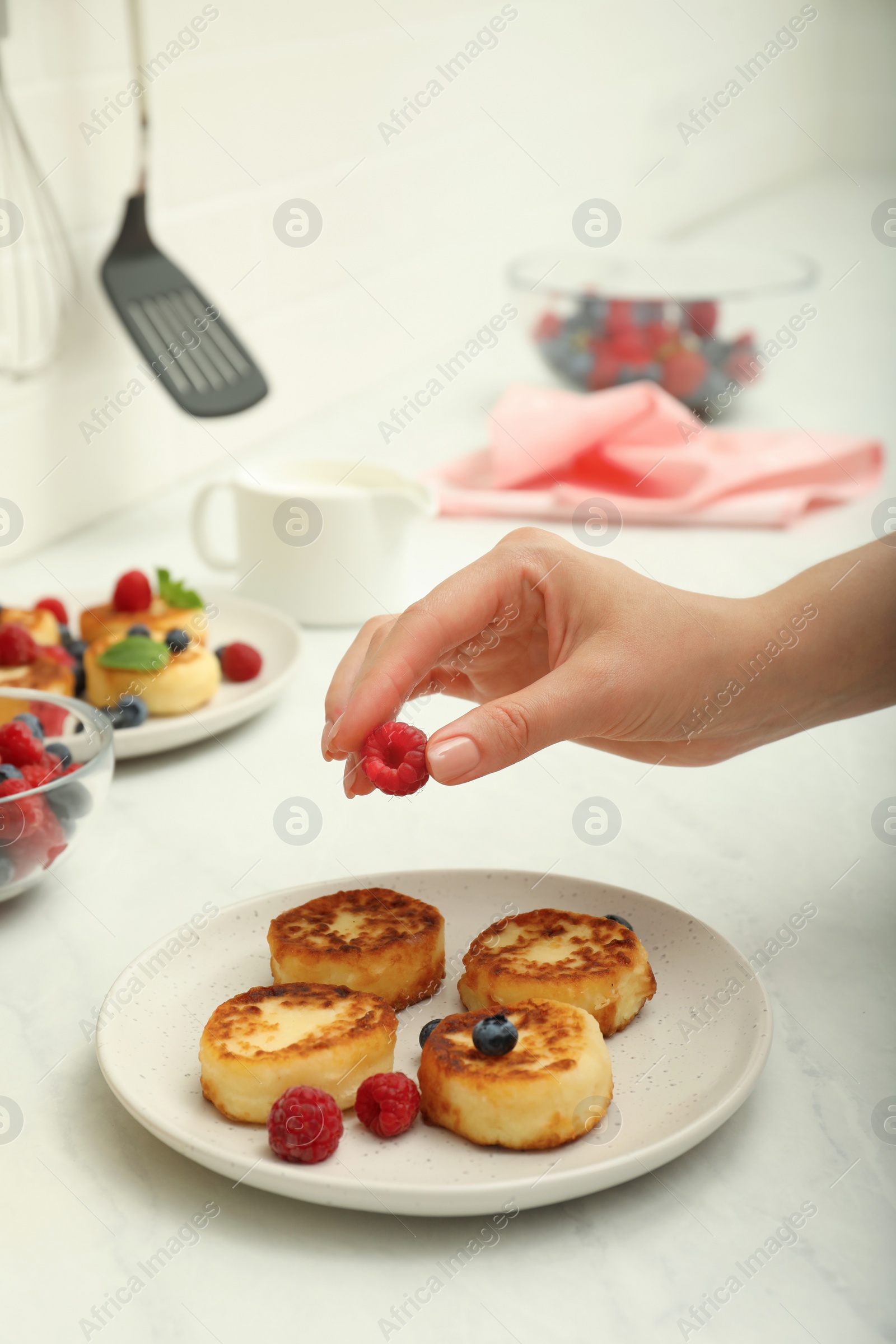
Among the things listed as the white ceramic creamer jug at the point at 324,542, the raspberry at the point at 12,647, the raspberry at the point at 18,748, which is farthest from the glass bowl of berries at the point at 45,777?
the white ceramic creamer jug at the point at 324,542

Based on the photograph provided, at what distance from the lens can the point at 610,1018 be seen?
29.4 inches

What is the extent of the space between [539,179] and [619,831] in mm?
1916

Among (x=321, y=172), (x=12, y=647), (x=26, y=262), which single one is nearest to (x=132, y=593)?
(x=12, y=647)

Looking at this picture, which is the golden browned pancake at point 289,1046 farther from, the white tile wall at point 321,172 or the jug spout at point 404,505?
the white tile wall at point 321,172

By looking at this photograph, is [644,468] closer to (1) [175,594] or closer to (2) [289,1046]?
(1) [175,594]

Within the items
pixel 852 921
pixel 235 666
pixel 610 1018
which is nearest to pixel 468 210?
pixel 235 666

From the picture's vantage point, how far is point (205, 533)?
1.47 meters

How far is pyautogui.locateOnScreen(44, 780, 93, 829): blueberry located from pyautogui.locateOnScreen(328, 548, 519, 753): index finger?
20cm

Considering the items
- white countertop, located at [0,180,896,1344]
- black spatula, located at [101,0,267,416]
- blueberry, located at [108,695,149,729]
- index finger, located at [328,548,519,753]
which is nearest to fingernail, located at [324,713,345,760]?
Result: index finger, located at [328,548,519,753]

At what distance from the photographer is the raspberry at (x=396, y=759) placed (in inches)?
30.6

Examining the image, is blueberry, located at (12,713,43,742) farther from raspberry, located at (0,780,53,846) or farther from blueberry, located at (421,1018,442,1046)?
blueberry, located at (421,1018,442,1046)

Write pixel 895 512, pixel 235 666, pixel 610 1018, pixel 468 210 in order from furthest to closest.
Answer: pixel 468 210
pixel 895 512
pixel 235 666
pixel 610 1018

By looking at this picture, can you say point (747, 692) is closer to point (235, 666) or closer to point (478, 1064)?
point (478, 1064)

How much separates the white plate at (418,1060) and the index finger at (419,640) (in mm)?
132
